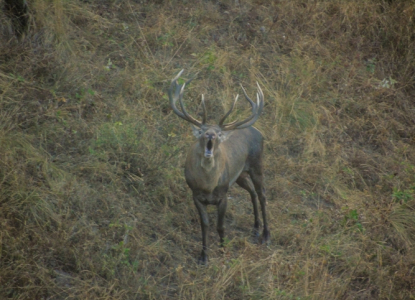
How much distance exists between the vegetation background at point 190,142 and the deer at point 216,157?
61cm

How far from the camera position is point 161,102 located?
9570 mm

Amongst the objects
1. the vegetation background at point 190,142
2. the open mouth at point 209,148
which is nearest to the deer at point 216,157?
the open mouth at point 209,148

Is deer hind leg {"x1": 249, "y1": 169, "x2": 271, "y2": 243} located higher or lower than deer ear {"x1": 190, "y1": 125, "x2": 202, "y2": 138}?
lower

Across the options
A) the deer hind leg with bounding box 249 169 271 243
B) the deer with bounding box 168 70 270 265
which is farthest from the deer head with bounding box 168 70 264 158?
the deer hind leg with bounding box 249 169 271 243

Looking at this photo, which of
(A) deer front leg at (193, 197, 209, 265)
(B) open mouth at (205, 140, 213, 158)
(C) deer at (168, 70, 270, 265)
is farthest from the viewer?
(A) deer front leg at (193, 197, 209, 265)

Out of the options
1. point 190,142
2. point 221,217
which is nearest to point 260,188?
point 221,217

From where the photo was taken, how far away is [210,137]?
6605 mm

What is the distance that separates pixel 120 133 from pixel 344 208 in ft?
11.3

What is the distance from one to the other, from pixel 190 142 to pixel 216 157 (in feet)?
6.44

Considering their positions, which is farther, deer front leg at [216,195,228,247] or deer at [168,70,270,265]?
deer front leg at [216,195,228,247]

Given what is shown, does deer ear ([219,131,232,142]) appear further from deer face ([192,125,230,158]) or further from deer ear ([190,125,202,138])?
deer ear ([190,125,202,138])

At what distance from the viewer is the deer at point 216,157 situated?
267 inches

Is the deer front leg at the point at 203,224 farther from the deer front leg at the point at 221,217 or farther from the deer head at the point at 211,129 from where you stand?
the deer head at the point at 211,129

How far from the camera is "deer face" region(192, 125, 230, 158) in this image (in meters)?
6.59
